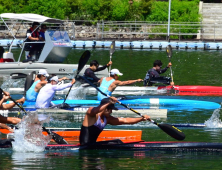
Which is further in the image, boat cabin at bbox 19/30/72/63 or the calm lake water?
boat cabin at bbox 19/30/72/63

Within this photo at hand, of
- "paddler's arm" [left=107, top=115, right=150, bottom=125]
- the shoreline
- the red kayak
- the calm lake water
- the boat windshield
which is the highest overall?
the boat windshield

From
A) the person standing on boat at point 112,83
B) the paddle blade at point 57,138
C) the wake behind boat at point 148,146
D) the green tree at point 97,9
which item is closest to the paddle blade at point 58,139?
the paddle blade at point 57,138

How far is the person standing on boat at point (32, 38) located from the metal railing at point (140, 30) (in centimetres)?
1383

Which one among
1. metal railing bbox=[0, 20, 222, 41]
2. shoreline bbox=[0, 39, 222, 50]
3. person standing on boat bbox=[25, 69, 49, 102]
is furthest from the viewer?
metal railing bbox=[0, 20, 222, 41]

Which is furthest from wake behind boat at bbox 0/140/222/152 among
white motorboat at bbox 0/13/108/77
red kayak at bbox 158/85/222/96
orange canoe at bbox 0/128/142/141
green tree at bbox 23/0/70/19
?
green tree at bbox 23/0/70/19

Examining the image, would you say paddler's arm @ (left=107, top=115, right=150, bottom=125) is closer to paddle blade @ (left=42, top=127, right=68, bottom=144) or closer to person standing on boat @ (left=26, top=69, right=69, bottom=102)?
paddle blade @ (left=42, top=127, right=68, bottom=144)

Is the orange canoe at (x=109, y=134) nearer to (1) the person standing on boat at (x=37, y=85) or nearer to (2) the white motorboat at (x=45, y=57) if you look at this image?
(1) the person standing on boat at (x=37, y=85)

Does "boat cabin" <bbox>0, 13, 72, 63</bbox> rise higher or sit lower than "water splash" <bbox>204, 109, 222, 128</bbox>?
higher

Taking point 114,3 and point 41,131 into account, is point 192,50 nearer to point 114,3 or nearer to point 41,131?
point 114,3

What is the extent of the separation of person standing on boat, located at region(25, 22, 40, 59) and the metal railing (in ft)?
45.4

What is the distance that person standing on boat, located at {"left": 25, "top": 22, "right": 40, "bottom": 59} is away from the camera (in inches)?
904

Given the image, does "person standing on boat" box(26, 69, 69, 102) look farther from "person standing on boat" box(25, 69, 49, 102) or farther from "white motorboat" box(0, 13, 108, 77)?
"white motorboat" box(0, 13, 108, 77)

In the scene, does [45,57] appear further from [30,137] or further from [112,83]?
[30,137]

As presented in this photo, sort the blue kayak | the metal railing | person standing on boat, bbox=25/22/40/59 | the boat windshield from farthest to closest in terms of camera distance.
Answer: the metal railing < the boat windshield < person standing on boat, bbox=25/22/40/59 < the blue kayak
